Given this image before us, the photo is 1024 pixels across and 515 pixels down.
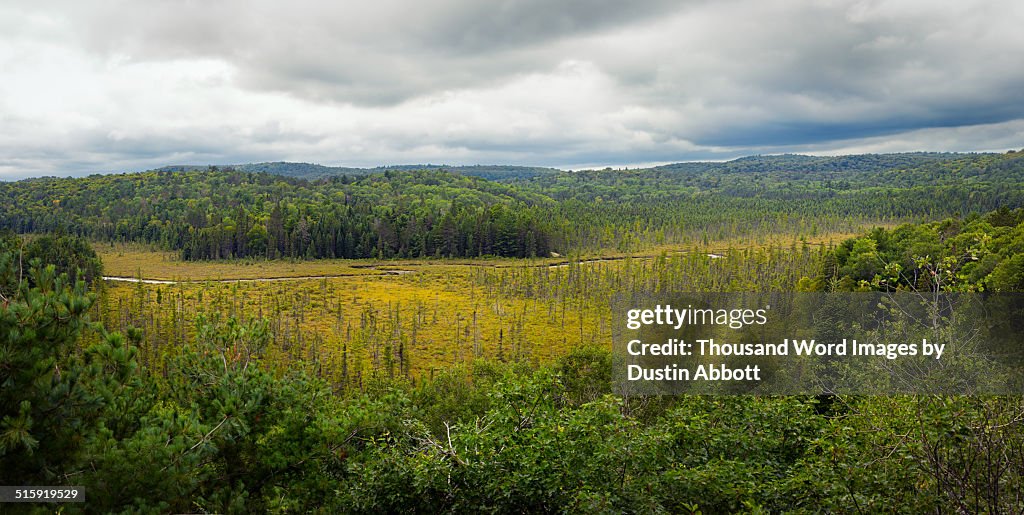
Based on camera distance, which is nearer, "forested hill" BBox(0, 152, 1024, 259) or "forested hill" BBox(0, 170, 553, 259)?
"forested hill" BBox(0, 170, 553, 259)

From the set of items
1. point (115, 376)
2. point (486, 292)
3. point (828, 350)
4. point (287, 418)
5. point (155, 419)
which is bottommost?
point (486, 292)

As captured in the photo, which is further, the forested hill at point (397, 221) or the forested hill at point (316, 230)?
the forested hill at point (397, 221)

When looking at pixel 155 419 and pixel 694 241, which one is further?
pixel 694 241

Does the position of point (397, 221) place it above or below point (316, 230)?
above

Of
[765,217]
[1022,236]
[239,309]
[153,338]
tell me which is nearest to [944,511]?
[1022,236]

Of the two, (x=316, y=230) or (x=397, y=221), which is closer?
(x=316, y=230)

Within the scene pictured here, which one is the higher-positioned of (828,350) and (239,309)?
(828,350)

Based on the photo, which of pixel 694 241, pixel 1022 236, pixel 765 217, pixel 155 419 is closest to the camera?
pixel 155 419

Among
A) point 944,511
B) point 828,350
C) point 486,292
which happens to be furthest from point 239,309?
point 944,511

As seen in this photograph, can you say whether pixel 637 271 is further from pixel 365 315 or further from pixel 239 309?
pixel 239 309

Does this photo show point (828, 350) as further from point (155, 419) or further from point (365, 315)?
point (365, 315)

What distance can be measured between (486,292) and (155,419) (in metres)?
70.6

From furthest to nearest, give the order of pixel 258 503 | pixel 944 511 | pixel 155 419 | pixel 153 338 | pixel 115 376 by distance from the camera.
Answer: pixel 153 338 → pixel 258 503 → pixel 155 419 → pixel 115 376 → pixel 944 511

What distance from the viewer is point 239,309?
64.2 m
